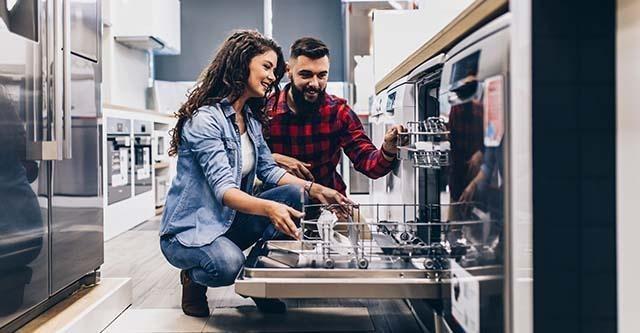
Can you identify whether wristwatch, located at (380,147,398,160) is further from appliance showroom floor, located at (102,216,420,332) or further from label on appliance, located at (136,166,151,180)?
label on appliance, located at (136,166,151,180)

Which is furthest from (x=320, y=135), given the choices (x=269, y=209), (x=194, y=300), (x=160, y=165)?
(x=160, y=165)

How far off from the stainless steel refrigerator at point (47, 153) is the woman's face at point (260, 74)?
1.68ft

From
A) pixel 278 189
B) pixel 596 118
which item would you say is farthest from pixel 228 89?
pixel 596 118

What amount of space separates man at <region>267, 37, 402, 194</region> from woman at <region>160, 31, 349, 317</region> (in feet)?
0.78

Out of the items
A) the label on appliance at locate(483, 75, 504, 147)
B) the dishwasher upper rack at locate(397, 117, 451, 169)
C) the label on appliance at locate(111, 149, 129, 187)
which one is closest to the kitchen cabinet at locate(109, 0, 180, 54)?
the label on appliance at locate(111, 149, 129, 187)

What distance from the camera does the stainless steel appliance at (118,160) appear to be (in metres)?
3.73

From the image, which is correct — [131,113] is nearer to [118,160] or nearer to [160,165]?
[118,160]

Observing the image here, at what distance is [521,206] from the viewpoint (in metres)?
0.87

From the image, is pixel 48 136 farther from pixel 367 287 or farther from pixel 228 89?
pixel 367 287

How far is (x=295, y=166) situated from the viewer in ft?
7.57

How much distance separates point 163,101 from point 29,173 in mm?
4831

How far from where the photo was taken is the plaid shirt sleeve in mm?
2197

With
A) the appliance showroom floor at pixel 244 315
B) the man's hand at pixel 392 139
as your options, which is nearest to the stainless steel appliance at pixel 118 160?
the appliance showroom floor at pixel 244 315

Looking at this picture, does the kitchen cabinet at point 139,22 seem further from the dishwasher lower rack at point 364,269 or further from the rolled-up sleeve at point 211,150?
the dishwasher lower rack at point 364,269
